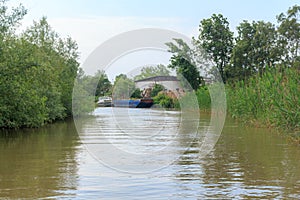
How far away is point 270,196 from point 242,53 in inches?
1651

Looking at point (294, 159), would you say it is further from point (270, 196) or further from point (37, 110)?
point (37, 110)

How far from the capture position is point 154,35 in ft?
55.8

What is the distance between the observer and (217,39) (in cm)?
5641

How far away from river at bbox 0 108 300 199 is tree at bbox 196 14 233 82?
38970mm

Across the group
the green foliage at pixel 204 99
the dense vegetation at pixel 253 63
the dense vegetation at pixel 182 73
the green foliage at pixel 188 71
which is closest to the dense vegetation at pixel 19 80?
the dense vegetation at pixel 182 73

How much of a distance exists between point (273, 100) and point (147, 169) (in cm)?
718

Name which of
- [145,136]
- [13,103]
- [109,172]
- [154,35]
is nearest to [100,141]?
[145,136]

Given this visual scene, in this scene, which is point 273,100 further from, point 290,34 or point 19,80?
point 290,34

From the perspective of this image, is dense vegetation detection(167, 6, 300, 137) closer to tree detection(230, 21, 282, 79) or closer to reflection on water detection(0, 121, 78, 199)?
tree detection(230, 21, 282, 79)

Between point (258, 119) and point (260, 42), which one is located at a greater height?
point (260, 42)

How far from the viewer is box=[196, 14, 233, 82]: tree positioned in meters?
55.6

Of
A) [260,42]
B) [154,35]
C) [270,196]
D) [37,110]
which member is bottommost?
[270,196]

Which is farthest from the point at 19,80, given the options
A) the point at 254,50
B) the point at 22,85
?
the point at 254,50

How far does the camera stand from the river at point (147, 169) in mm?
8297
